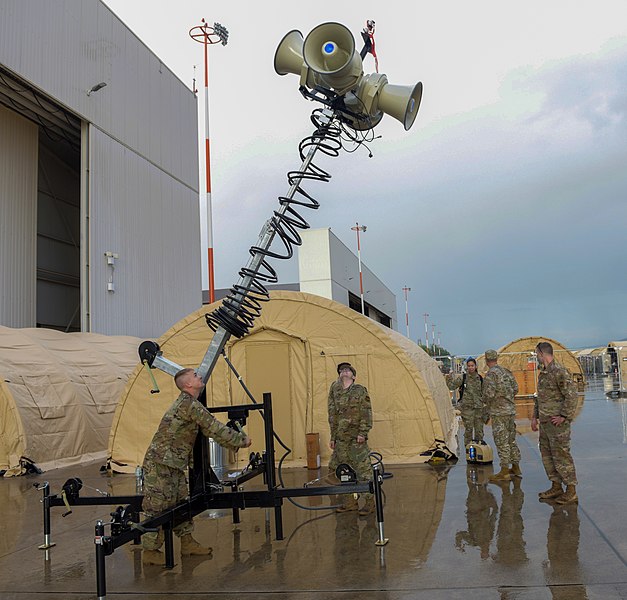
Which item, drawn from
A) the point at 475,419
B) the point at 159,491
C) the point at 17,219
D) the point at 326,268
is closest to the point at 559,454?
the point at 475,419

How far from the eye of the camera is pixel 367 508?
292 inches

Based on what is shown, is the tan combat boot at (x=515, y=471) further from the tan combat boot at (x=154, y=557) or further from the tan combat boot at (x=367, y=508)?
the tan combat boot at (x=154, y=557)

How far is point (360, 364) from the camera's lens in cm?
1112

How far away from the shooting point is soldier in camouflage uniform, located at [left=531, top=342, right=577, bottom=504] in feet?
23.3

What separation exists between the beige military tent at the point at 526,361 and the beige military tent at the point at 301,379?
59.1 feet

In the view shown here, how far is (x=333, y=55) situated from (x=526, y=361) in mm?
28555

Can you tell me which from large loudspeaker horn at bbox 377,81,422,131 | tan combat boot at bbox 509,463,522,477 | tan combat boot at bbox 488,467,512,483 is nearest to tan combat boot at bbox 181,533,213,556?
large loudspeaker horn at bbox 377,81,422,131

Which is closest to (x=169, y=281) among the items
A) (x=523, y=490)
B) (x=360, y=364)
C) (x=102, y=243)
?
(x=102, y=243)

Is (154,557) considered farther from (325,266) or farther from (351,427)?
(325,266)

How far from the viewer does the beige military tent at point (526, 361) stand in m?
28.1

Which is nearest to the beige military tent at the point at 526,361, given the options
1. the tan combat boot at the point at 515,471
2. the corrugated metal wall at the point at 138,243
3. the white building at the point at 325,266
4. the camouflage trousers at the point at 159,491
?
the white building at the point at 325,266

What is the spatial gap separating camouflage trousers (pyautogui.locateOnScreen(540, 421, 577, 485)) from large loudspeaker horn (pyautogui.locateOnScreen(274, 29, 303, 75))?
4.72 metres

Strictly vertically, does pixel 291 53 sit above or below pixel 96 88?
below

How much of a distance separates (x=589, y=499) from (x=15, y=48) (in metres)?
17.0
